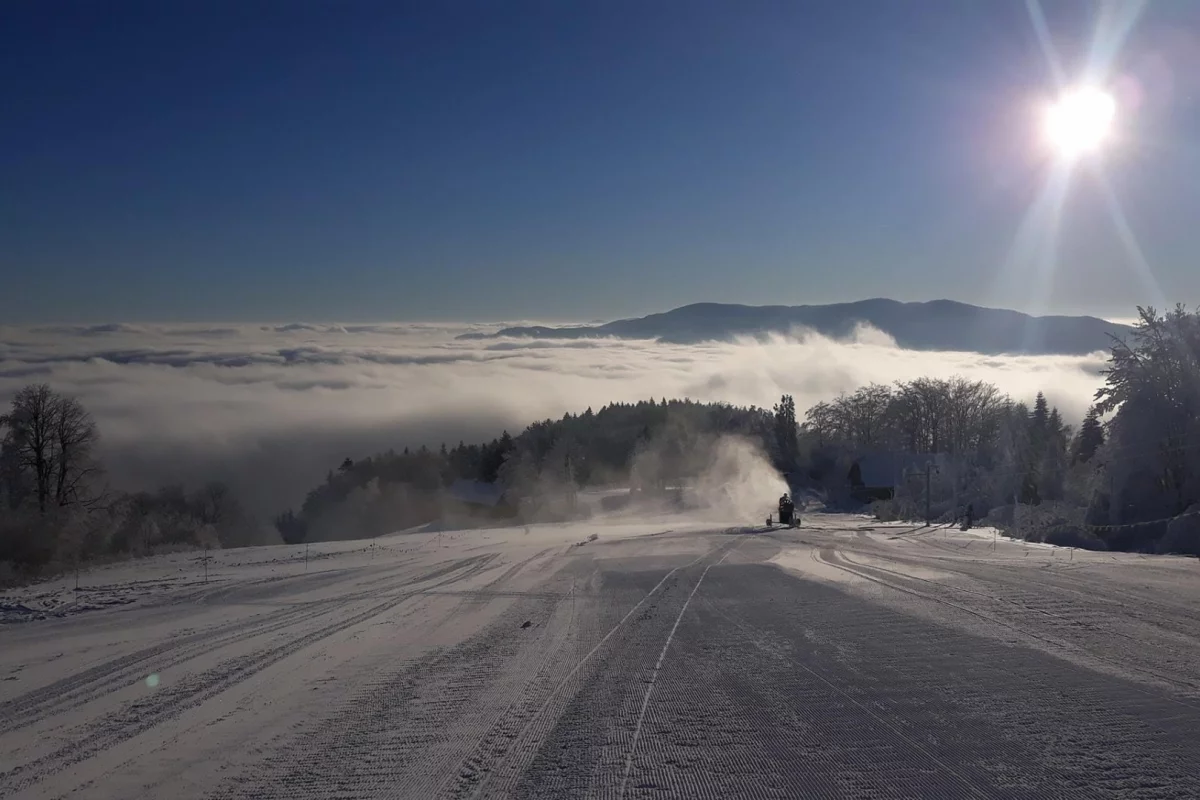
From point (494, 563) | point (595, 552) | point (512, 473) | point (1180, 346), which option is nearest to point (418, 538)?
point (595, 552)

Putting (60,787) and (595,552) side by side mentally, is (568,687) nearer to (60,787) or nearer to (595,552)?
(60,787)

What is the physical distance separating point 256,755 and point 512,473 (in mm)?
84019

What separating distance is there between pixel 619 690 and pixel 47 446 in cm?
4077

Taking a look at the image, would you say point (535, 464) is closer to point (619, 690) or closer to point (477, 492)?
point (477, 492)

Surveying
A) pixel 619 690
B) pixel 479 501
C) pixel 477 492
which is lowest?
pixel 479 501

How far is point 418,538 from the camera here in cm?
4019

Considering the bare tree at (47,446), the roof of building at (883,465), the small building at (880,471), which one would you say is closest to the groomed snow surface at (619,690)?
the bare tree at (47,446)

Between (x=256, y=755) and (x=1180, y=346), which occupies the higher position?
(x=1180, y=346)

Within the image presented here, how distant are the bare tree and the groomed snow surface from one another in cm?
2496

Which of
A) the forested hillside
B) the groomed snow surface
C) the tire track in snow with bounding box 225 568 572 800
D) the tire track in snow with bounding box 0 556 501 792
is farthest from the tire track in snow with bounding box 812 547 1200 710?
the forested hillside

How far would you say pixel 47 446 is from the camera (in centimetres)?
4112

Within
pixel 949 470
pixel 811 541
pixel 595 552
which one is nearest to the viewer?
pixel 595 552

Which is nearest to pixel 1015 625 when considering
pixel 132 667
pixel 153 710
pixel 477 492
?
pixel 153 710

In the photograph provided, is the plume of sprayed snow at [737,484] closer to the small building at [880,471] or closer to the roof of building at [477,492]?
the small building at [880,471]
